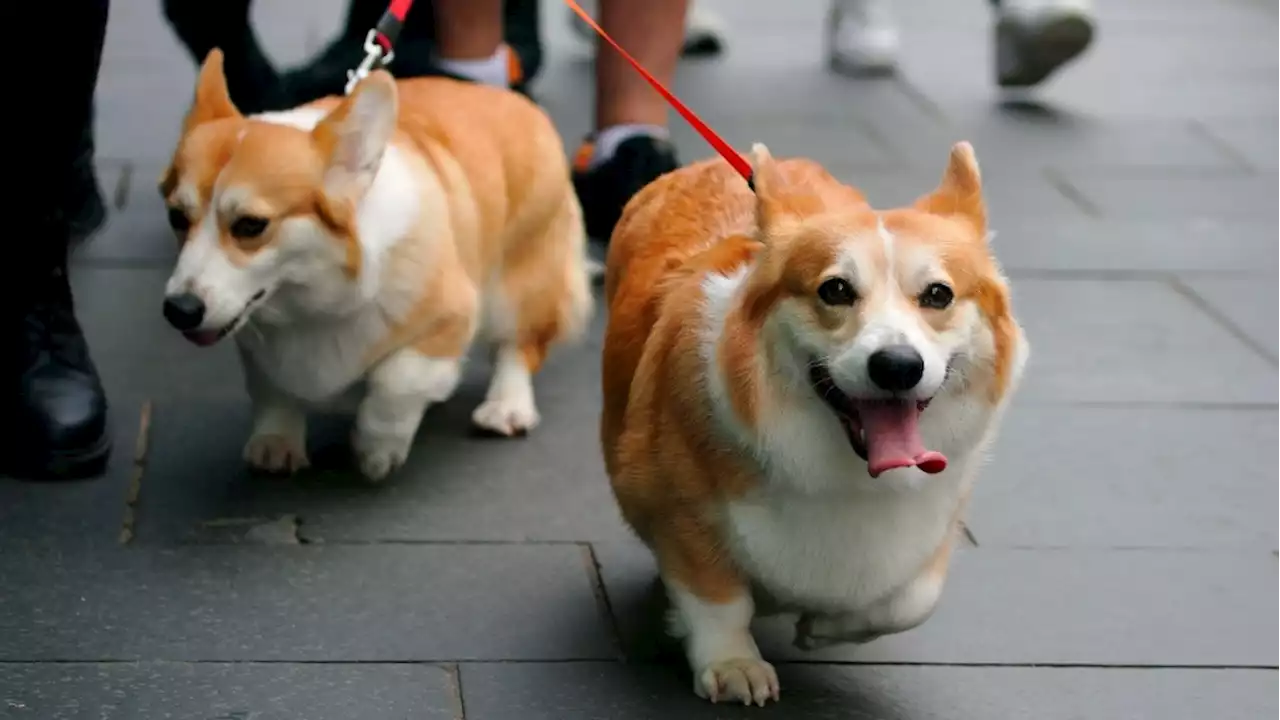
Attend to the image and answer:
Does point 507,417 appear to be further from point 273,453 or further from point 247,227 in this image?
point 247,227

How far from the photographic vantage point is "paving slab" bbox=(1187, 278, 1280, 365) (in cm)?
396

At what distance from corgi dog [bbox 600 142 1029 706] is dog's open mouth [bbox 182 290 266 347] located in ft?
1.99

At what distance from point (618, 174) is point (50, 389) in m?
1.43

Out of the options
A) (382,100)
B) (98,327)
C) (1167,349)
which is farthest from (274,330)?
(1167,349)

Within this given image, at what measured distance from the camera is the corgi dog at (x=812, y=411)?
2.14m

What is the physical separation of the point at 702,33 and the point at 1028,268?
2159 millimetres

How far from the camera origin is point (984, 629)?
106 inches

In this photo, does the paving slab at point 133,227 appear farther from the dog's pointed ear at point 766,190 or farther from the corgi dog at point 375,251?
the dog's pointed ear at point 766,190

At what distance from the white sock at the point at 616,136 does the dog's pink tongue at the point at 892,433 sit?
2.07 metres

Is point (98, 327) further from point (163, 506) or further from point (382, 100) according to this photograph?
point (382, 100)

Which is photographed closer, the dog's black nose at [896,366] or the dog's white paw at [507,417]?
the dog's black nose at [896,366]

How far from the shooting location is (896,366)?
80.9 inches

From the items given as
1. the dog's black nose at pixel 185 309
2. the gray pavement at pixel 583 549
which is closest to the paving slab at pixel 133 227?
the gray pavement at pixel 583 549

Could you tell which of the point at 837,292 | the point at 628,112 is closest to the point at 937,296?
the point at 837,292
